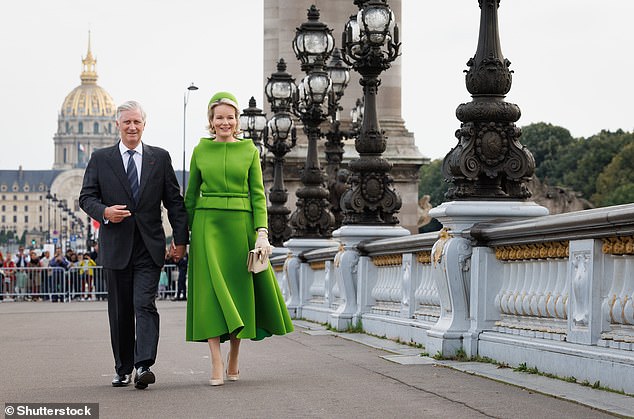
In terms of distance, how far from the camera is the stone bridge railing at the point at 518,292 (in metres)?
10.0

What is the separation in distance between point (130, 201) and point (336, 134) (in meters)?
17.2

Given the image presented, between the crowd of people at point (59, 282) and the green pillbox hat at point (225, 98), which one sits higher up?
the green pillbox hat at point (225, 98)

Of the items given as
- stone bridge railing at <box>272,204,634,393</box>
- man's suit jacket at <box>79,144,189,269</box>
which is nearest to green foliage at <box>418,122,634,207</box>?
stone bridge railing at <box>272,204,634,393</box>

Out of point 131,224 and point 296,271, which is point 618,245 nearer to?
point 131,224

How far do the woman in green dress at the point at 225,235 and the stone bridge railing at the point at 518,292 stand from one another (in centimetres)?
190

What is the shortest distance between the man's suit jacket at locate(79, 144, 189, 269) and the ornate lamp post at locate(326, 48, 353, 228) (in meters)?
13.9

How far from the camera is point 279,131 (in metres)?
29.0

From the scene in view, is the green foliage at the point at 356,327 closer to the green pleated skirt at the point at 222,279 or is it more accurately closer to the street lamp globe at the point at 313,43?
the street lamp globe at the point at 313,43

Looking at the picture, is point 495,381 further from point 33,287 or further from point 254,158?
point 33,287

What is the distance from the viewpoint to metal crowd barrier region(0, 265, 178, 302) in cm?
4516

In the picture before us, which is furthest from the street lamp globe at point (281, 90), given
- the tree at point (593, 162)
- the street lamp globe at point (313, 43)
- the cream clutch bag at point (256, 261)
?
the tree at point (593, 162)

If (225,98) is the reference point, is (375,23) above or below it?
above

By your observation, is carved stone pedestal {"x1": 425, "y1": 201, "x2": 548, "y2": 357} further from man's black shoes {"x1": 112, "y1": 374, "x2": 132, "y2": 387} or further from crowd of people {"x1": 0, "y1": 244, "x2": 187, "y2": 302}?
crowd of people {"x1": 0, "y1": 244, "x2": 187, "y2": 302}

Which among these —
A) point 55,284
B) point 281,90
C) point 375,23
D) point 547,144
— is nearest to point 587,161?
point 547,144
